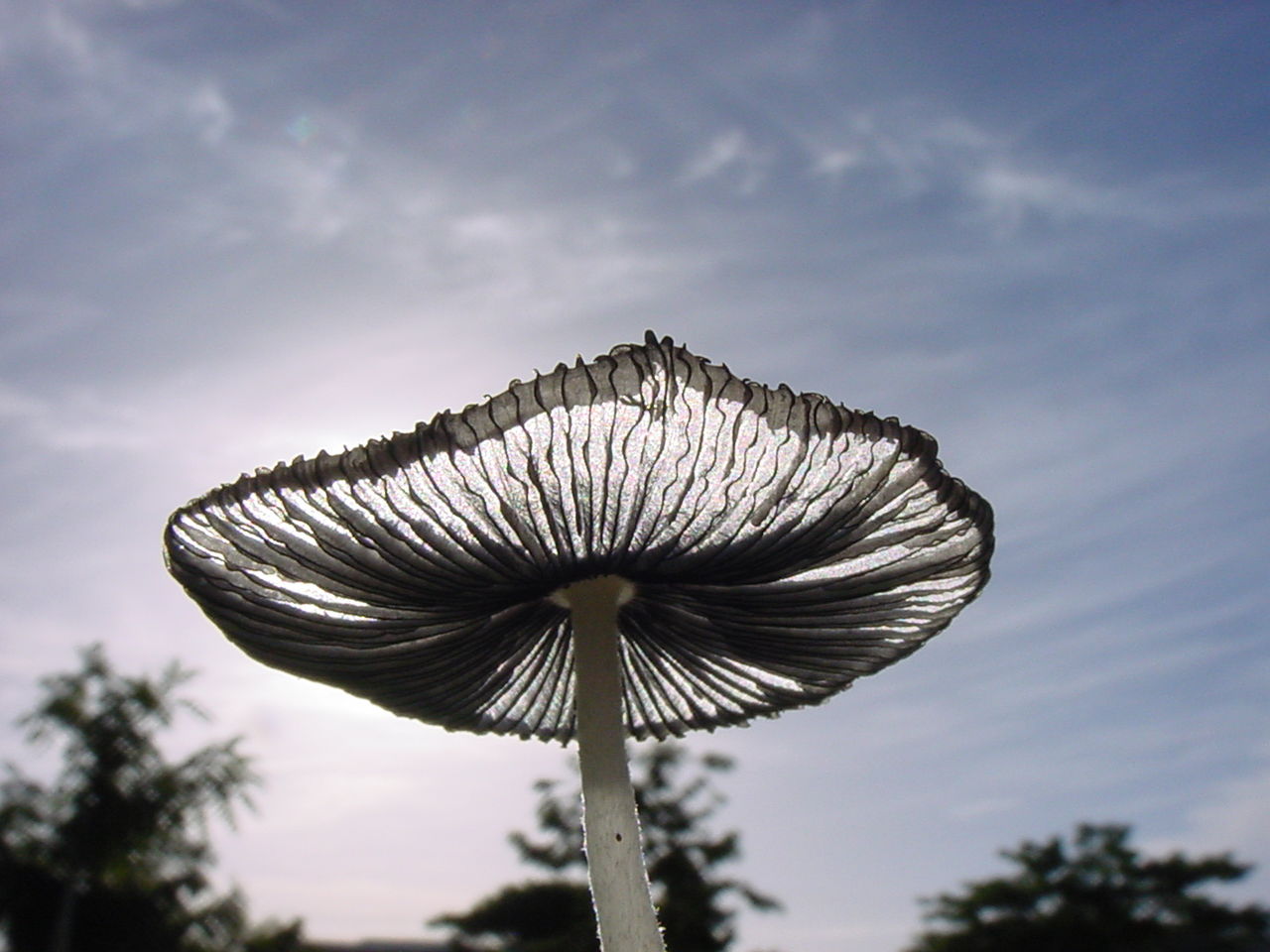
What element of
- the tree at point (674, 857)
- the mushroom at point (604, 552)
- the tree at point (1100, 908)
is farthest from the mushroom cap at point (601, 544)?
the tree at point (1100, 908)

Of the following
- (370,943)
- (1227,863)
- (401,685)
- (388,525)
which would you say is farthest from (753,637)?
(370,943)

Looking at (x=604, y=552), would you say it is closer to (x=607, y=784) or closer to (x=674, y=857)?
(x=607, y=784)

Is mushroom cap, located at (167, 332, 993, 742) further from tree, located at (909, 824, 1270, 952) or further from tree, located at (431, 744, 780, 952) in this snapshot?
tree, located at (909, 824, 1270, 952)

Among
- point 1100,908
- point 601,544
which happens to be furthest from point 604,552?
point 1100,908

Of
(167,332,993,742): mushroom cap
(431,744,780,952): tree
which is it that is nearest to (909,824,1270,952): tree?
(431,744,780,952): tree

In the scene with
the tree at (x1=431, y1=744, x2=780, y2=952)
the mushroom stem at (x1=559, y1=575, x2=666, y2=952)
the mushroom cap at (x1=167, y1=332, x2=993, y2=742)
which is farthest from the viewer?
the tree at (x1=431, y1=744, x2=780, y2=952)

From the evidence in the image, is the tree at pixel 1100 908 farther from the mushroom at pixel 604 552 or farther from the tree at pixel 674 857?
the mushroom at pixel 604 552

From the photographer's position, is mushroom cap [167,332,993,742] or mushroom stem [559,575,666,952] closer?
mushroom cap [167,332,993,742]
